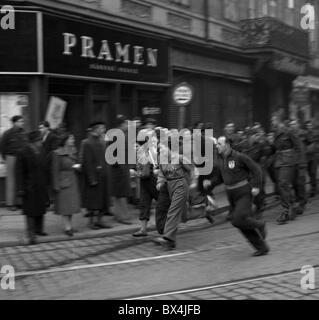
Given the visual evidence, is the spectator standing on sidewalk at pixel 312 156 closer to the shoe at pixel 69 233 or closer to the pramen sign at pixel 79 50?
the pramen sign at pixel 79 50

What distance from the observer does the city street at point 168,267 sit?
5.96 metres

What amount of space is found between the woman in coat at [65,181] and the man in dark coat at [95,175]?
1.63 feet

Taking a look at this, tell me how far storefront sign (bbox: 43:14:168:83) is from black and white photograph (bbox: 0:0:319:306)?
4cm

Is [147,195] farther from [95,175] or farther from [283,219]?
[283,219]

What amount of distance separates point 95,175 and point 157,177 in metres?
1.48

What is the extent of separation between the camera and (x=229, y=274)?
671 cm

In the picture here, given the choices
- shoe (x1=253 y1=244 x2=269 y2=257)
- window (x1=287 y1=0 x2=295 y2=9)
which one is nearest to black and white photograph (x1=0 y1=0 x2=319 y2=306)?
shoe (x1=253 y1=244 x2=269 y2=257)

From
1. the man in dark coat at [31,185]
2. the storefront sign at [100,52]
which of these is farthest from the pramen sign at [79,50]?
the man in dark coat at [31,185]

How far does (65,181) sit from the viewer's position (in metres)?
9.41

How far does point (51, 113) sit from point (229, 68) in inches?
356
